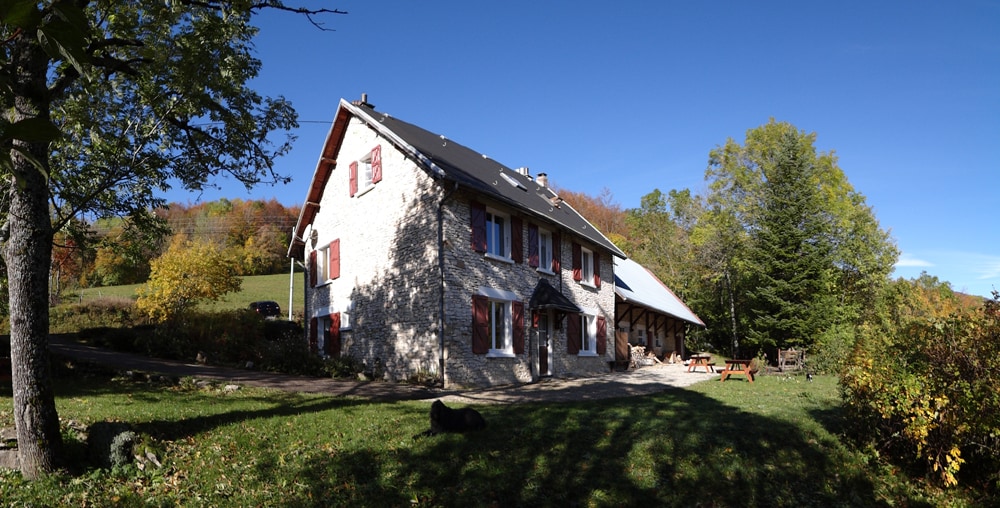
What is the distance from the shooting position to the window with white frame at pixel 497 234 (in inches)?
721

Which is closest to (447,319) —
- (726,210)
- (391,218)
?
(391,218)

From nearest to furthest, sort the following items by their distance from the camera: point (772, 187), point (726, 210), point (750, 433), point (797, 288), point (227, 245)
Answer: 1. point (750, 433)
2. point (797, 288)
3. point (772, 187)
4. point (726, 210)
5. point (227, 245)

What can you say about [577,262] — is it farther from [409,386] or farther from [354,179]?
[409,386]

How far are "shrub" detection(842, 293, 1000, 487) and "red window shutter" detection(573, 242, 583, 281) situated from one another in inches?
507

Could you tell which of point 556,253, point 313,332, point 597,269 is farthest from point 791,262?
point 313,332

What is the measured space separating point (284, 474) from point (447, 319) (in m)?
8.15

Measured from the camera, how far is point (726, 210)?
122 feet

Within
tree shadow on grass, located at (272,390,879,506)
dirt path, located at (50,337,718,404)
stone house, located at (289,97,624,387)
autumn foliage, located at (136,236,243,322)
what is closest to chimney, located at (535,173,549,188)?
stone house, located at (289,97,624,387)

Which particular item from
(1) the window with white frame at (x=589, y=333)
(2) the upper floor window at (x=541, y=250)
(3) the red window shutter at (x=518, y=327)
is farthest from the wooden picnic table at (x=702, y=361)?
(3) the red window shutter at (x=518, y=327)

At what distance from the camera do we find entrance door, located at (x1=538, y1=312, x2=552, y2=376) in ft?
65.1

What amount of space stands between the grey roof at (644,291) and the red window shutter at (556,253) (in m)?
5.18

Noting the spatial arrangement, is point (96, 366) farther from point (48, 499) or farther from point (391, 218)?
point (48, 499)

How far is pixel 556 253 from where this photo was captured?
2109cm

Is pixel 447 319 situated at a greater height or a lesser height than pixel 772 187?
lesser
